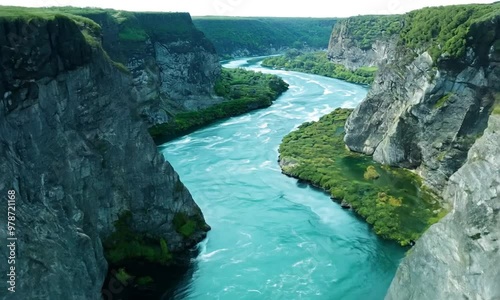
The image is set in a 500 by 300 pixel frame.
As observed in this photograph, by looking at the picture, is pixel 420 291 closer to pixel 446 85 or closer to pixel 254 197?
pixel 254 197

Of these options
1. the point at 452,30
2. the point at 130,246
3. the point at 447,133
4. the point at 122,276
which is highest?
the point at 452,30

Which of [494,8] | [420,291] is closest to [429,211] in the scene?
[420,291]

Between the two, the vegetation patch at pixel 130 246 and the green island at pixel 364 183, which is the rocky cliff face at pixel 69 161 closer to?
the vegetation patch at pixel 130 246

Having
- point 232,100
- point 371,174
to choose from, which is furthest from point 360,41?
point 371,174

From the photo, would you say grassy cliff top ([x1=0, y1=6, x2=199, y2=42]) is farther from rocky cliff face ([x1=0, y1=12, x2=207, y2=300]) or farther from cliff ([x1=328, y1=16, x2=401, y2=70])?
cliff ([x1=328, y1=16, x2=401, y2=70])

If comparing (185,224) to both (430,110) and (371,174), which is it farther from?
(430,110)

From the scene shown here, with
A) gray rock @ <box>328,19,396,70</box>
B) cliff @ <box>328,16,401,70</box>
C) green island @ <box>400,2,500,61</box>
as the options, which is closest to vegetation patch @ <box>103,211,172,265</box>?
green island @ <box>400,2,500,61</box>

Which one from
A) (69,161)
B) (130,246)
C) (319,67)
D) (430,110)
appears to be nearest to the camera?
(69,161)
